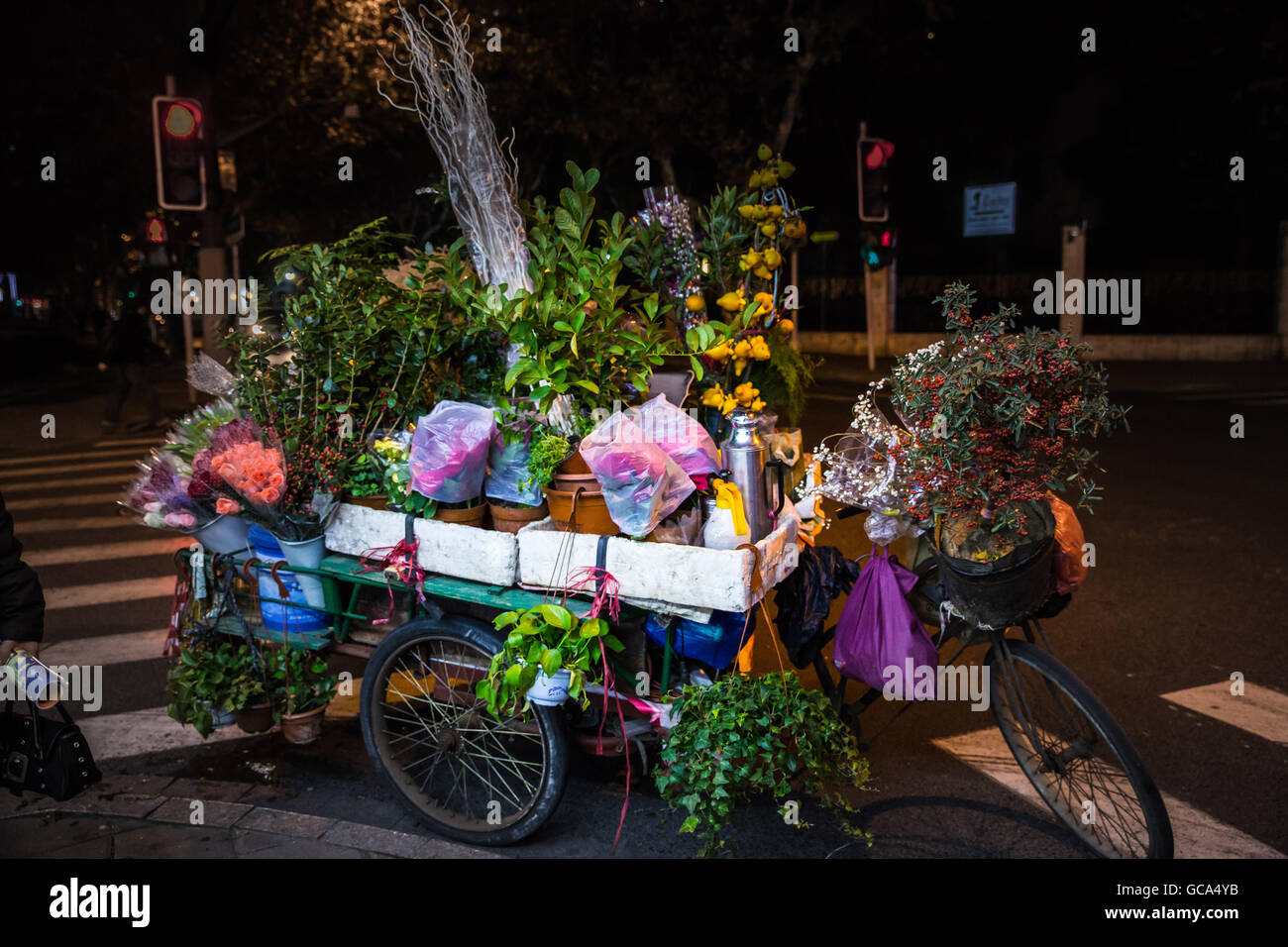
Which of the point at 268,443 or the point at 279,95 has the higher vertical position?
the point at 279,95

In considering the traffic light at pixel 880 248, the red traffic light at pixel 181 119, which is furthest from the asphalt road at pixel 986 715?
the traffic light at pixel 880 248

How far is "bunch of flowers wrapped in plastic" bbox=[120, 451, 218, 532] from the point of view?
351cm

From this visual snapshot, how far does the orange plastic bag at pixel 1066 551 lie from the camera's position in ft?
9.93

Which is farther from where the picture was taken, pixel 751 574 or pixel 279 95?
pixel 279 95

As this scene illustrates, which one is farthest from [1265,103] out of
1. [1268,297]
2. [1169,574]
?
[1169,574]

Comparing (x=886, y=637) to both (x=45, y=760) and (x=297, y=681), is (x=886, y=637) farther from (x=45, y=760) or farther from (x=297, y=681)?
(x=45, y=760)

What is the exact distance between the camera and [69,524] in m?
8.12

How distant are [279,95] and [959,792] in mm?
18461

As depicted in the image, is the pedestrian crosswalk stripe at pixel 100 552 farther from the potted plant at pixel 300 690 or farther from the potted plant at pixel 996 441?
the potted plant at pixel 996 441

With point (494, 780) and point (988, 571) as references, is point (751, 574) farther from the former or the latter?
point (494, 780)

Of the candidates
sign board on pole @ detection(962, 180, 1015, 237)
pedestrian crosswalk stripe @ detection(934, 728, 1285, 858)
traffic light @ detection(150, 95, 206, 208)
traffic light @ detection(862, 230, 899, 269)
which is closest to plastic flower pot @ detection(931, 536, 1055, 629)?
pedestrian crosswalk stripe @ detection(934, 728, 1285, 858)

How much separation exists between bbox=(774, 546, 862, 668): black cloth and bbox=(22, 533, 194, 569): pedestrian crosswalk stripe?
506 cm
